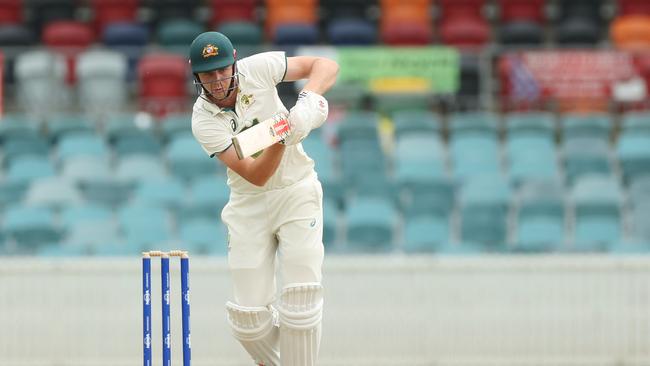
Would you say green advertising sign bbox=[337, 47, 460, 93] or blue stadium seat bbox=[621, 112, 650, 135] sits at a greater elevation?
green advertising sign bbox=[337, 47, 460, 93]

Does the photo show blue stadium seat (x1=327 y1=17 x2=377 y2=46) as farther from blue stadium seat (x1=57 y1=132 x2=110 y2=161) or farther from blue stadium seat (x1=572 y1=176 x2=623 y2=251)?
blue stadium seat (x1=572 y1=176 x2=623 y2=251)

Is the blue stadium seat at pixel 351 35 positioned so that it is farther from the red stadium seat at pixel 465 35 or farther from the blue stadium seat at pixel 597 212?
the blue stadium seat at pixel 597 212

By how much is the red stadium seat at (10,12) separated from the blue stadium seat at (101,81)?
88.2 inches

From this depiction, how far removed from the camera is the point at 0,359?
8.55m

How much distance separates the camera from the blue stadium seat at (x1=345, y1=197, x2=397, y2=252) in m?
11.3

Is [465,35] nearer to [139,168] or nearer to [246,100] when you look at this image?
[139,168]

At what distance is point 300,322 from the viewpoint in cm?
600

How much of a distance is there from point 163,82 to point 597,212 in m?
4.85

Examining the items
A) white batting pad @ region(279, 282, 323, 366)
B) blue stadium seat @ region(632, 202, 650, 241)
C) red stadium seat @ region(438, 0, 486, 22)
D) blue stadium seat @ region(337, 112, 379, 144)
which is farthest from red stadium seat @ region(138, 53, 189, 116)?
white batting pad @ region(279, 282, 323, 366)

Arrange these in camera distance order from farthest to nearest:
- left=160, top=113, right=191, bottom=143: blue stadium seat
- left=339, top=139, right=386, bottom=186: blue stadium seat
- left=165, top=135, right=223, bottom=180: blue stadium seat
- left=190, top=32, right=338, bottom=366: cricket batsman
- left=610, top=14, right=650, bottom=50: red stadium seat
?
left=610, top=14, right=650, bottom=50: red stadium seat → left=160, top=113, right=191, bottom=143: blue stadium seat → left=165, top=135, right=223, bottom=180: blue stadium seat → left=339, top=139, right=386, bottom=186: blue stadium seat → left=190, top=32, right=338, bottom=366: cricket batsman

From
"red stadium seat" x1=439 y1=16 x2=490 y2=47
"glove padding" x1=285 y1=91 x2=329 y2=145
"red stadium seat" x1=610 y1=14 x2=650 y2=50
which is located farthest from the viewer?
"red stadium seat" x1=439 y1=16 x2=490 y2=47

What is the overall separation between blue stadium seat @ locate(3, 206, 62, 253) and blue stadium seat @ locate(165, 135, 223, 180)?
4.66 feet

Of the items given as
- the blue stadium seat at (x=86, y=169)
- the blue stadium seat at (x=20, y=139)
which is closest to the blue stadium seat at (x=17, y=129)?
the blue stadium seat at (x=20, y=139)

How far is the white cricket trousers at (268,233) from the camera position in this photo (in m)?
6.09
